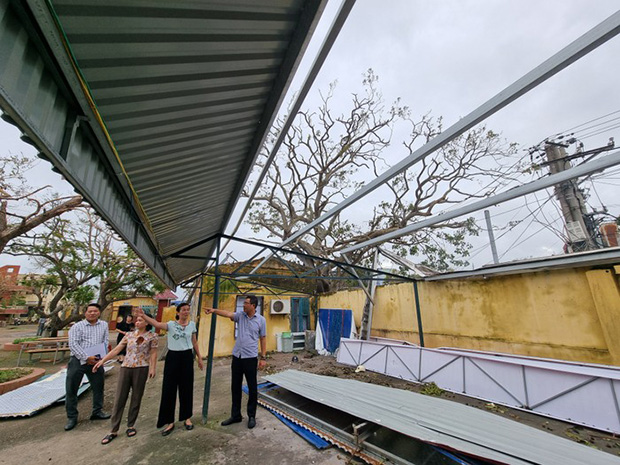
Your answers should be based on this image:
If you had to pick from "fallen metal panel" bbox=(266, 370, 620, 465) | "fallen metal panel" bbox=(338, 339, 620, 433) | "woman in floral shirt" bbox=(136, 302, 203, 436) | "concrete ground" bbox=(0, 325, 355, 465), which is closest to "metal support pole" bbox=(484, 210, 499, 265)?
"fallen metal panel" bbox=(338, 339, 620, 433)

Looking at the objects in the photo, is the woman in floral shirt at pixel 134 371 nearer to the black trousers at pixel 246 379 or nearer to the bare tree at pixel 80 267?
the black trousers at pixel 246 379

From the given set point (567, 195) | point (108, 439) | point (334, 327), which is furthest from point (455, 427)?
point (567, 195)

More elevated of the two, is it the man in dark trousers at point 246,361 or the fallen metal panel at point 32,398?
the man in dark trousers at point 246,361

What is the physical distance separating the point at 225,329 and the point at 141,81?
9714 millimetres

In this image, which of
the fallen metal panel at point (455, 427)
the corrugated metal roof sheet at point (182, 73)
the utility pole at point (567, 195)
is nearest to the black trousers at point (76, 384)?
the fallen metal panel at point (455, 427)

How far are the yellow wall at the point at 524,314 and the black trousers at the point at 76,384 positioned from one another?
26.3ft

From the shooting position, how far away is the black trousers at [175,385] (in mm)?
3629

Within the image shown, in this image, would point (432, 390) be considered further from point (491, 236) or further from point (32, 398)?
point (32, 398)

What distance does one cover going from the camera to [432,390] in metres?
5.52

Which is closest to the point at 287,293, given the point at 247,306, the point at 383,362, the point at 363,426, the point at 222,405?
the point at 383,362

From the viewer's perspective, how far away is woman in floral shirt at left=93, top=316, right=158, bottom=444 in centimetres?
355

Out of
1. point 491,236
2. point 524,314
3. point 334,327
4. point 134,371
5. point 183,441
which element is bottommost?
point 183,441

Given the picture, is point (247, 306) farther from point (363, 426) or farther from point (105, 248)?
point (105, 248)

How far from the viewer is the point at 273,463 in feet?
9.72
